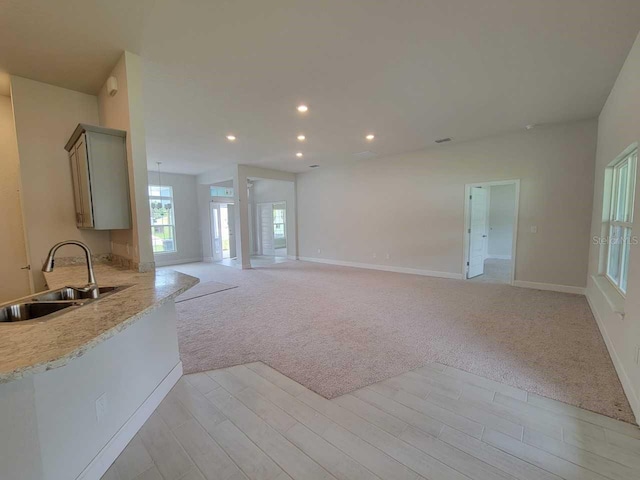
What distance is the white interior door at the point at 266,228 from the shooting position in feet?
33.2

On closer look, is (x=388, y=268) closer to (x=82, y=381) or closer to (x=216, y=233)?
(x=216, y=233)

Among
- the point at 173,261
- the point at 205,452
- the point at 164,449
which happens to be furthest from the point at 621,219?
the point at 173,261

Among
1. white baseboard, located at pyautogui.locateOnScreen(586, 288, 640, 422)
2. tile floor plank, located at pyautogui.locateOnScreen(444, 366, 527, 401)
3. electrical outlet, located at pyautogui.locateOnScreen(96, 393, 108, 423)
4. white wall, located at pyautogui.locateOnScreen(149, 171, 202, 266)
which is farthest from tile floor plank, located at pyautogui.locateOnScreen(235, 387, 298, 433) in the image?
white wall, located at pyautogui.locateOnScreen(149, 171, 202, 266)

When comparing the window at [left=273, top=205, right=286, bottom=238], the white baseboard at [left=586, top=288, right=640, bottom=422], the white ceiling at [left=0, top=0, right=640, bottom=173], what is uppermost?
the white ceiling at [left=0, top=0, right=640, bottom=173]

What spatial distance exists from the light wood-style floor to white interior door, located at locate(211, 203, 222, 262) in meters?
7.33

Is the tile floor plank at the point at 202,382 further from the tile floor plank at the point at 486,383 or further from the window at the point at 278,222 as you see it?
the window at the point at 278,222

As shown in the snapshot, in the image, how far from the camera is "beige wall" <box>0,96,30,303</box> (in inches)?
124

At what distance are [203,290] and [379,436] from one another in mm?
4494

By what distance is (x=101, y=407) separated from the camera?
152 centimetres

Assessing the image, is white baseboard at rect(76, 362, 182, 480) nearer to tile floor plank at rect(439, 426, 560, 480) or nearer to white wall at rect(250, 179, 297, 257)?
tile floor plank at rect(439, 426, 560, 480)

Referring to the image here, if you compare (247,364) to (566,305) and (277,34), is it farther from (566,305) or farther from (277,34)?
(566,305)

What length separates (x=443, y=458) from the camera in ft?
5.11

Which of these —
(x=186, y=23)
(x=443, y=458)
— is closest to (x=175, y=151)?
(x=186, y=23)

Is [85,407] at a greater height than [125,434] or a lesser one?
greater
